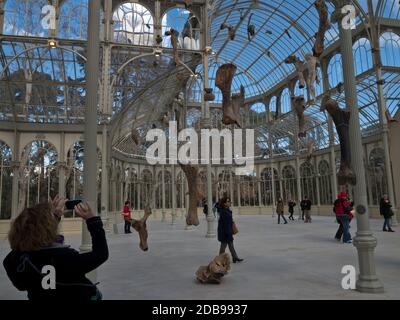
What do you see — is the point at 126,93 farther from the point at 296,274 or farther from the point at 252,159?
the point at 252,159

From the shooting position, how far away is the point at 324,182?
1203 inches

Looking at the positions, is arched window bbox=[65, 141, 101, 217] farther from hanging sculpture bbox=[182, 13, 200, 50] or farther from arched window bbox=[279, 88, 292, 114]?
arched window bbox=[279, 88, 292, 114]

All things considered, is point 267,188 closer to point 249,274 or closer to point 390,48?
point 390,48

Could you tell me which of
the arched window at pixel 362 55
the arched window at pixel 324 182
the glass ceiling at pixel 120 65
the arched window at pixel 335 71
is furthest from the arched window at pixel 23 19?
the arched window at pixel 324 182

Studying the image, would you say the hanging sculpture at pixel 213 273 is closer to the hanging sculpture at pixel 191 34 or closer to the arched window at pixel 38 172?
the hanging sculpture at pixel 191 34

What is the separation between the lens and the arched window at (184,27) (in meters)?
17.5

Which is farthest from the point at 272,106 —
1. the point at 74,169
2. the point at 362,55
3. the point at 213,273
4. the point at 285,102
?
the point at 213,273

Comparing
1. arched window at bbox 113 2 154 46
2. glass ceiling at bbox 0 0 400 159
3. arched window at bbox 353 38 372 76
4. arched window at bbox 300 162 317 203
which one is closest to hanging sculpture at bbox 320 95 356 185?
glass ceiling at bbox 0 0 400 159

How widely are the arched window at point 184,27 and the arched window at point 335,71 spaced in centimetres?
1197

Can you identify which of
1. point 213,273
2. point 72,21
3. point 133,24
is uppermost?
point 133,24

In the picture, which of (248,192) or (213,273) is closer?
(213,273)

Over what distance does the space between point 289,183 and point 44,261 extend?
3489 centimetres

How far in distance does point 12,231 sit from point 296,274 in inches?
227

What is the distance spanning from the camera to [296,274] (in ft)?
21.8
